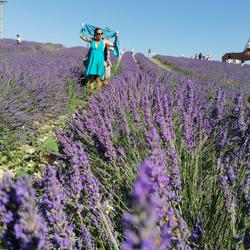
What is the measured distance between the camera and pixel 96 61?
7.28 metres

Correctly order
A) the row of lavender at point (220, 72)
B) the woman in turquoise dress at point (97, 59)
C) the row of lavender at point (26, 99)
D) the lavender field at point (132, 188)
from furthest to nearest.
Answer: the row of lavender at point (220, 72)
the woman in turquoise dress at point (97, 59)
the row of lavender at point (26, 99)
the lavender field at point (132, 188)

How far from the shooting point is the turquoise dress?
7.29 m

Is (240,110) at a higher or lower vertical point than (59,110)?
higher

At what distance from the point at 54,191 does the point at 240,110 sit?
5.99 feet

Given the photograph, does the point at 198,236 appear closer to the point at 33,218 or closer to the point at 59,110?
the point at 33,218

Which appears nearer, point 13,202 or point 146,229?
point 146,229

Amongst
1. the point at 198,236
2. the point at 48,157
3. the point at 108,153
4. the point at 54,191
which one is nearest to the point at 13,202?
the point at 54,191

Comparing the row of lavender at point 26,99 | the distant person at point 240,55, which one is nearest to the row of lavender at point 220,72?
the row of lavender at point 26,99

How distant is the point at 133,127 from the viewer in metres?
3.22

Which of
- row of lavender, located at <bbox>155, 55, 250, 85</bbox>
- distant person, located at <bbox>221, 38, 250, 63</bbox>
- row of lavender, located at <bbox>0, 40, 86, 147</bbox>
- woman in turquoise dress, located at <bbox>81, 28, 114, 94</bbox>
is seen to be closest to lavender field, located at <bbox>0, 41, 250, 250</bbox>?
row of lavender, located at <bbox>0, 40, 86, 147</bbox>

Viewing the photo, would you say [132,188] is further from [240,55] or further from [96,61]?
[96,61]

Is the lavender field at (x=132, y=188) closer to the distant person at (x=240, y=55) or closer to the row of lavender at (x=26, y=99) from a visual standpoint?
the row of lavender at (x=26, y=99)

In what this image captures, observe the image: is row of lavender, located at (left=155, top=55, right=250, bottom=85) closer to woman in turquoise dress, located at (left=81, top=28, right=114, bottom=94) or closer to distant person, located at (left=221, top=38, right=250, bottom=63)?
woman in turquoise dress, located at (left=81, top=28, right=114, bottom=94)

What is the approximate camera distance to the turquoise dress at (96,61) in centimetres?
729
